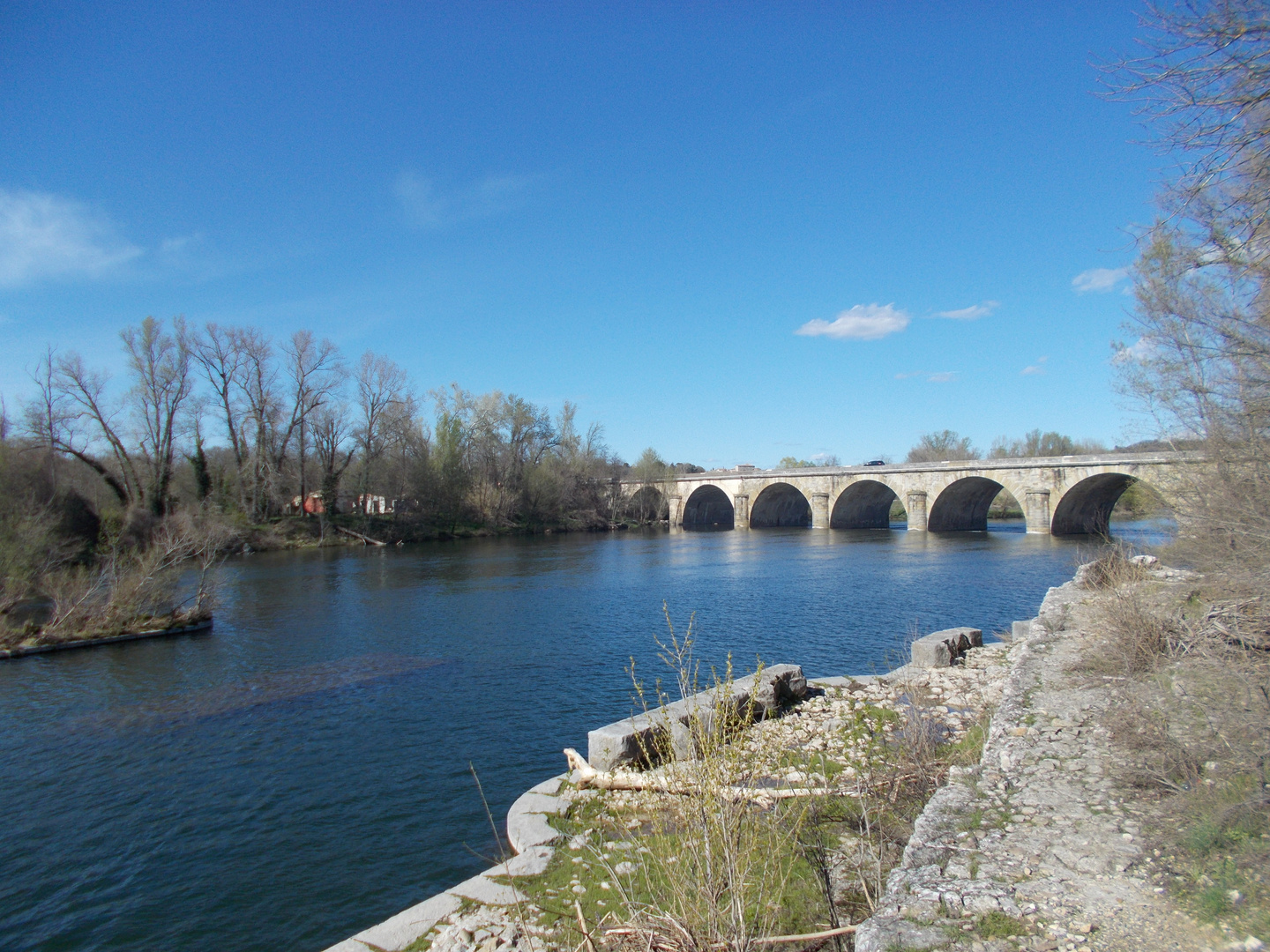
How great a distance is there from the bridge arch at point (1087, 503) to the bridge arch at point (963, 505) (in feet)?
16.6

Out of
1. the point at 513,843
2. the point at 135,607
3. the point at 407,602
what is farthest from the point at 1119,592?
the point at 135,607

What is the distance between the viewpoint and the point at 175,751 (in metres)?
10.6

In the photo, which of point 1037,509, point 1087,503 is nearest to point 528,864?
point 1037,509

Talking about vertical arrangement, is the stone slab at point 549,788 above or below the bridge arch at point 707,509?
below

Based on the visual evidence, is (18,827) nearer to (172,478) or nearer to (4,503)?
(4,503)

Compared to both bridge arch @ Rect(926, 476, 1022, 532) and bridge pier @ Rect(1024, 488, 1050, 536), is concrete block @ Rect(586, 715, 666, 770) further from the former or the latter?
bridge arch @ Rect(926, 476, 1022, 532)

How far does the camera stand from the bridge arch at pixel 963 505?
5009 centimetres

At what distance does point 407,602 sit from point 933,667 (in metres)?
17.5

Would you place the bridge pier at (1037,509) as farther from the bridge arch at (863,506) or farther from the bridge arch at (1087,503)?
the bridge arch at (863,506)

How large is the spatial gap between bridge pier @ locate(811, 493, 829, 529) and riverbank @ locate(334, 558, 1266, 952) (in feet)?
166

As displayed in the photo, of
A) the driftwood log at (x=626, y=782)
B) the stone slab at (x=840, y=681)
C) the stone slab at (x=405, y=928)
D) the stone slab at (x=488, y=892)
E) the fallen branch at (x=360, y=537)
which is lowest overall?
the stone slab at (x=405, y=928)

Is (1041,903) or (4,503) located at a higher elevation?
(4,503)

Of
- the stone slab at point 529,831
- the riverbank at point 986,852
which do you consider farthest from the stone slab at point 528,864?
the stone slab at point 529,831

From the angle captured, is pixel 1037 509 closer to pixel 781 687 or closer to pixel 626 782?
pixel 781 687
